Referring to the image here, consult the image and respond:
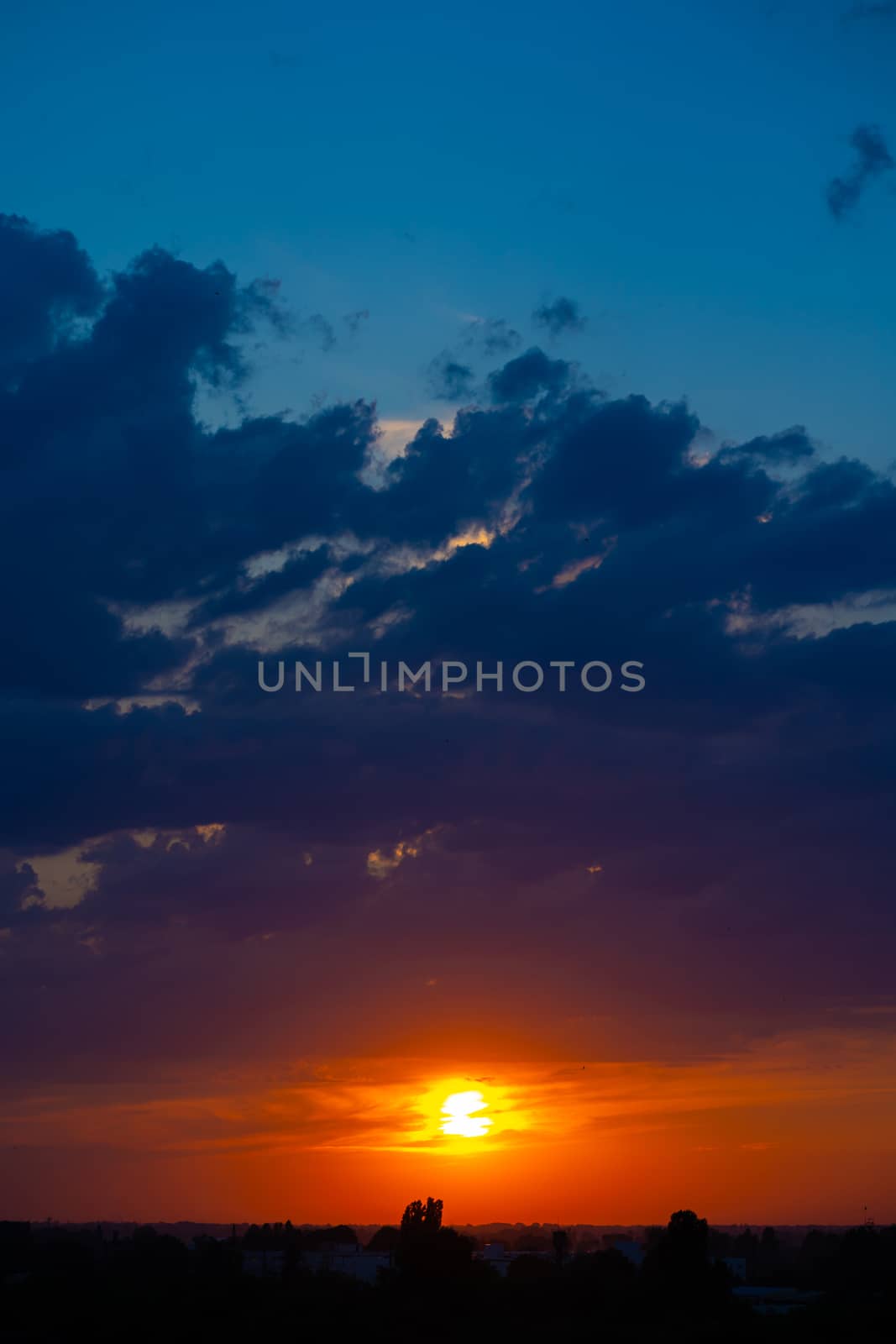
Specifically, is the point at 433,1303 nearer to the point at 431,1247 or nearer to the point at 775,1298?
the point at 431,1247

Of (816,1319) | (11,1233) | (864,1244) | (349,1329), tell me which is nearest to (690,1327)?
(816,1319)

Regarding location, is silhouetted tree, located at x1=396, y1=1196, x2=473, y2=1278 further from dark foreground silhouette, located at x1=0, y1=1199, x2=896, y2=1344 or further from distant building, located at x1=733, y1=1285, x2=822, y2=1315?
distant building, located at x1=733, y1=1285, x2=822, y2=1315

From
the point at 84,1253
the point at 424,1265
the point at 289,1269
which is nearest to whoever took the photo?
the point at 424,1265

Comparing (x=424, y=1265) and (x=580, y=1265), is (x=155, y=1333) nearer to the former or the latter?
(x=424, y=1265)

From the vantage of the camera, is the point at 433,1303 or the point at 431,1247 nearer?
the point at 433,1303

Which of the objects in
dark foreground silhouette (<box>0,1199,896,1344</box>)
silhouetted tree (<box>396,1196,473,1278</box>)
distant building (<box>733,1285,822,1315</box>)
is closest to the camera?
dark foreground silhouette (<box>0,1199,896,1344</box>)

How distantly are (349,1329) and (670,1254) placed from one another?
31.6 metres

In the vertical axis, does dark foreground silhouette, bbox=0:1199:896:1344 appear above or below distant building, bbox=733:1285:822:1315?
above

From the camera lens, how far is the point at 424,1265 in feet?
339

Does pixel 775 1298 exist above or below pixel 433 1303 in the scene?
below

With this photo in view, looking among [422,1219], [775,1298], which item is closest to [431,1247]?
[422,1219]

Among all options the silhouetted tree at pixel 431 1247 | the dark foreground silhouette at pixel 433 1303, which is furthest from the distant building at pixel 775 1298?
the silhouetted tree at pixel 431 1247

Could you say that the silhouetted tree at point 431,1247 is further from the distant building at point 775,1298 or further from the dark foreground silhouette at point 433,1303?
the distant building at point 775,1298

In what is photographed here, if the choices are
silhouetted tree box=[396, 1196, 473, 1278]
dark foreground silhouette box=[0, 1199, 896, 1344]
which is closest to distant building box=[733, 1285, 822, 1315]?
dark foreground silhouette box=[0, 1199, 896, 1344]
